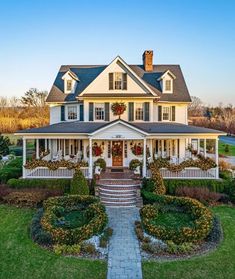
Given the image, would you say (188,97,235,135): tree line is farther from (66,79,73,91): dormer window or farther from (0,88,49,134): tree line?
(66,79,73,91): dormer window

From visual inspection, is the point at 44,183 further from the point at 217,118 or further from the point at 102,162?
the point at 217,118

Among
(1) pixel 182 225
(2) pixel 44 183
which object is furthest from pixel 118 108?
(1) pixel 182 225

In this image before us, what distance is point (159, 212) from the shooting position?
14734mm

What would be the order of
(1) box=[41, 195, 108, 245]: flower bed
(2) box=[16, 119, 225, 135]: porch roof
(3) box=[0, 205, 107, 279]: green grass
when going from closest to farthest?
1. (3) box=[0, 205, 107, 279]: green grass
2. (1) box=[41, 195, 108, 245]: flower bed
3. (2) box=[16, 119, 225, 135]: porch roof

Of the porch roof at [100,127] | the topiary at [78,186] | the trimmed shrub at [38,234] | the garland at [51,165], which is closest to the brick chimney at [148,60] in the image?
the porch roof at [100,127]

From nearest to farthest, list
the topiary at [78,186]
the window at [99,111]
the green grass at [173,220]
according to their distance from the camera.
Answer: the green grass at [173,220]
the topiary at [78,186]
the window at [99,111]

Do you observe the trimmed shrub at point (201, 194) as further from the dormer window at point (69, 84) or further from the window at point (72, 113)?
the dormer window at point (69, 84)

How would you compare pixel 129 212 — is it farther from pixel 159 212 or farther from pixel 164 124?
pixel 164 124

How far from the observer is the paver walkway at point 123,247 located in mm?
9523

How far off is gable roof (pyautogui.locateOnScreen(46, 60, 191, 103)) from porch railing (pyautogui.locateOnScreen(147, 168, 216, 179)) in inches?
273

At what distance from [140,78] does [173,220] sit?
43.1ft

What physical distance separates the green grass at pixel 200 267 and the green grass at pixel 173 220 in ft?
6.98

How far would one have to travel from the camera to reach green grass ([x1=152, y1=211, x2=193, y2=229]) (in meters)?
13.1

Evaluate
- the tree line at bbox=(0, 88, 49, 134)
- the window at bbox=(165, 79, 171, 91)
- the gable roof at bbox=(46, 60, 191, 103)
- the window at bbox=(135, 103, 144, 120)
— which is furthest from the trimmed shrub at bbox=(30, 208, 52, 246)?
the tree line at bbox=(0, 88, 49, 134)
